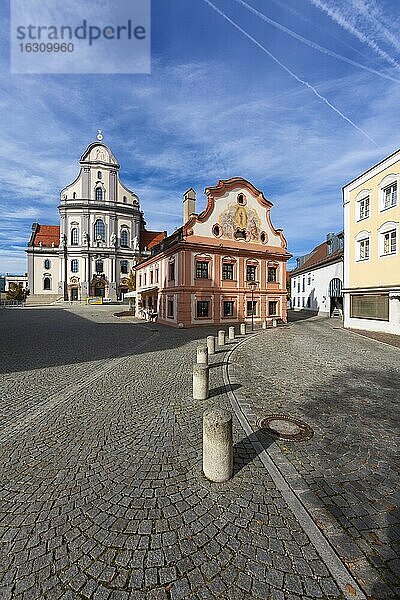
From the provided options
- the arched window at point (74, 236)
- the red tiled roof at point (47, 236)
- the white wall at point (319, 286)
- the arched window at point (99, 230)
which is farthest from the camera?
the red tiled roof at point (47, 236)

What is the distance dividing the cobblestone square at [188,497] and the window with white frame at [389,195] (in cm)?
1796

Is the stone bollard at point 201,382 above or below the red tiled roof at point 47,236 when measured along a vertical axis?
below

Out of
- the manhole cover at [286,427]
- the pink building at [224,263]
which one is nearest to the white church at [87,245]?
the pink building at [224,263]

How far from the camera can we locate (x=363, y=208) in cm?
2344

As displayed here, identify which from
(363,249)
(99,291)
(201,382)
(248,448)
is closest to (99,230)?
(99,291)

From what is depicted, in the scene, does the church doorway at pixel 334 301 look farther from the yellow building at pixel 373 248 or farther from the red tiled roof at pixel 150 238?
the red tiled roof at pixel 150 238

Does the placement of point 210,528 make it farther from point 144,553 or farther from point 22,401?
point 22,401

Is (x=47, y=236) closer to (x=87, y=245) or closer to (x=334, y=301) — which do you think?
(x=87, y=245)

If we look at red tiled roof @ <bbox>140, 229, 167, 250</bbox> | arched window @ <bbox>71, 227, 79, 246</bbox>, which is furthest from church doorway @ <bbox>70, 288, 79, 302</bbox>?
red tiled roof @ <bbox>140, 229, 167, 250</bbox>

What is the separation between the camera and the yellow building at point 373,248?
66.7ft

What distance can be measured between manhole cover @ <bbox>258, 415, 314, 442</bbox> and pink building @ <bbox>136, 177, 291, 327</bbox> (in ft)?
59.7

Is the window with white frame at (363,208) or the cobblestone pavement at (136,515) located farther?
the window with white frame at (363,208)

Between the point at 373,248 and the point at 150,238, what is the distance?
62.0 m

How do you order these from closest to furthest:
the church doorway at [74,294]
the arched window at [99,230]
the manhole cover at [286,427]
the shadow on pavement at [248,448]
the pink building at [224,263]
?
the shadow on pavement at [248,448]
the manhole cover at [286,427]
the pink building at [224,263]
the church doorway at [74,294]
the arched window at [99,230]
